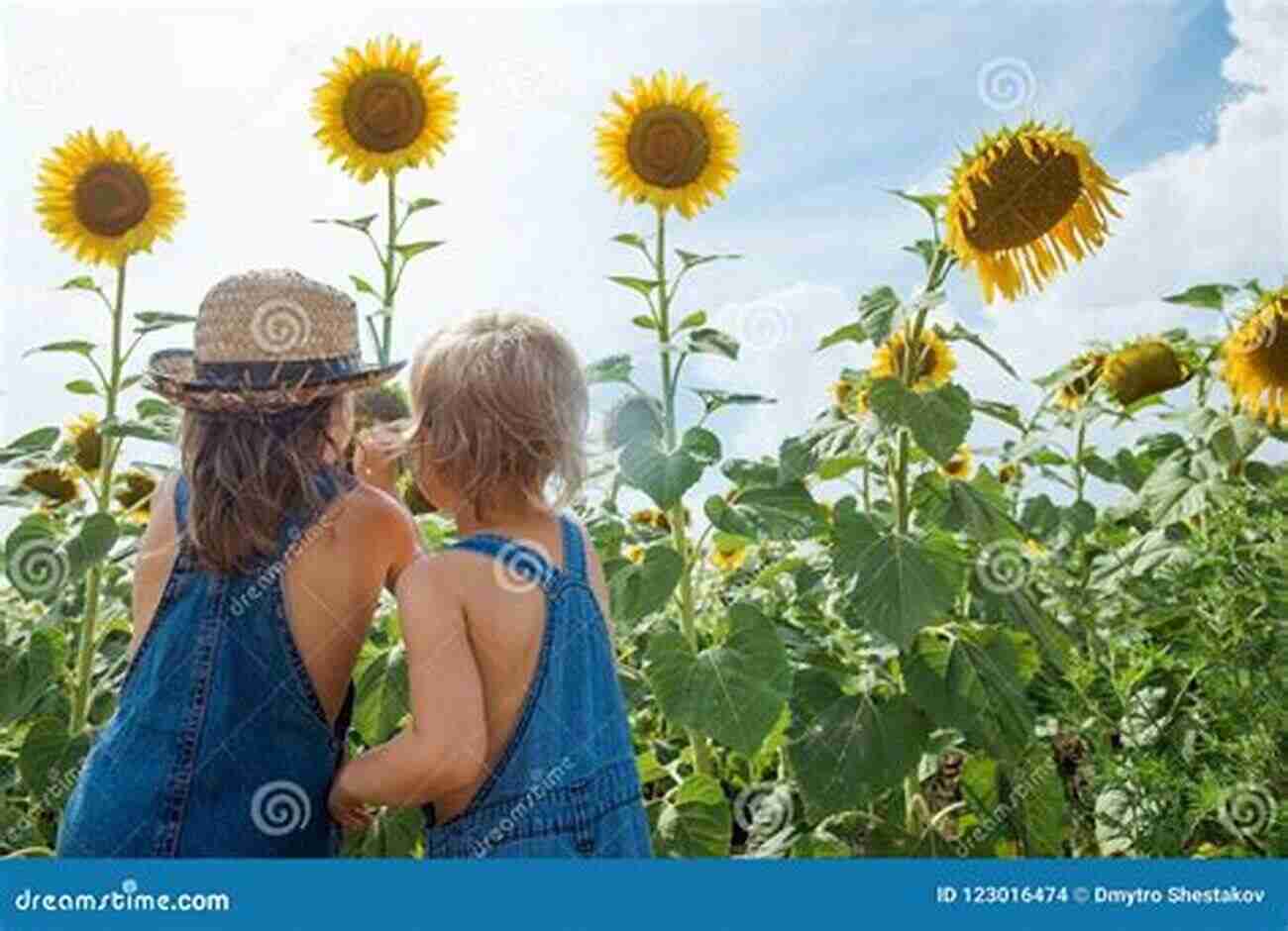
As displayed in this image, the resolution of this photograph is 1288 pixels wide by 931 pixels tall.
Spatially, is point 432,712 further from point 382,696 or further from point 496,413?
point 382,696

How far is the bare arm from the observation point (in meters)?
1.95

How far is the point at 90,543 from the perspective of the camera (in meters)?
2.70

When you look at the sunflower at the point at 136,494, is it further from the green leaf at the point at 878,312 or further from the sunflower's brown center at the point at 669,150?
the green leaf at the point at 878,312

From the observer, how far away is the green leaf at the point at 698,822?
8.42 feet

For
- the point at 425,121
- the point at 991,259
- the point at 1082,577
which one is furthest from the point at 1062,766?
the point at 425,121

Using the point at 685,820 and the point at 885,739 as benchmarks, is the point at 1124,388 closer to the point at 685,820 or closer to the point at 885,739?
the point at 885,739

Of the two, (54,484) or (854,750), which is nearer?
(854,750)

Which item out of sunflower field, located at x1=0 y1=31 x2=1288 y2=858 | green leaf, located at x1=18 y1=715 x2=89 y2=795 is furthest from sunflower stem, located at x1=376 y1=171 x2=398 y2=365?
green leaf, located at x1=18 y1=715 x2=89 y2=795

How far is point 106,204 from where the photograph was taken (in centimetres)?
297

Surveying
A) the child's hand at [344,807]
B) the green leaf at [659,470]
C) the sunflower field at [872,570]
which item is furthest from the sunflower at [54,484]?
the child's hand at [344,807]

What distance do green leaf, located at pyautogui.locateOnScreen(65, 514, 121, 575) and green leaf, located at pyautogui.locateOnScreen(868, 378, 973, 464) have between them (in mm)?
1068

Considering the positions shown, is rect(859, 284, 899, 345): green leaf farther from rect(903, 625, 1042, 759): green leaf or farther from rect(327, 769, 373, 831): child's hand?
rect(327, 769, 373, 831): child's hand

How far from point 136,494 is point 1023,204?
1436 mm

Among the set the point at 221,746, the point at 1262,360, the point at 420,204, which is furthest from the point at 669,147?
the point at 221,746
